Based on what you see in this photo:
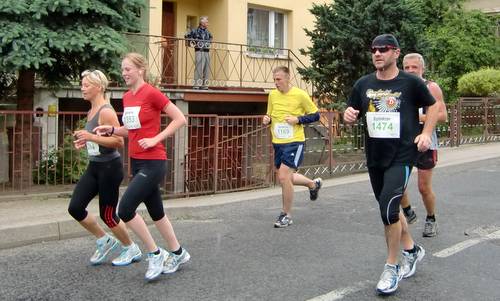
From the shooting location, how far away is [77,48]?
8406 millimetres

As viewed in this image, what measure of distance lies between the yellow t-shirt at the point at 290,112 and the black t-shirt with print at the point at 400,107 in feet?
7.59

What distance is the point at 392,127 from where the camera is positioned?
4625mm

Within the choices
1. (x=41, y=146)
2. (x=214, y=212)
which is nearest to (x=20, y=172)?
(x=41, y=146)

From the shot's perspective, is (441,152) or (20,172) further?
(441,152)

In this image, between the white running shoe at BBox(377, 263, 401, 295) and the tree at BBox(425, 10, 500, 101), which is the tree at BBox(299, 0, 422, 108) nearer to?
the white running shoe at BBox(377, 263, 401, 295)

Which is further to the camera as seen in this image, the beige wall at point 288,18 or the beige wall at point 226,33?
the beige wall at point 288,18

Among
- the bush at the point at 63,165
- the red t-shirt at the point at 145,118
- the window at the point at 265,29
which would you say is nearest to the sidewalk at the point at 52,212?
the bush at the point at 63,165

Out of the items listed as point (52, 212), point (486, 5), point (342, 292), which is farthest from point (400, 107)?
point (486, 5)

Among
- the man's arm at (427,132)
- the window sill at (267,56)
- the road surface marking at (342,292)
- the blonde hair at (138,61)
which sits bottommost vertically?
the road surface marking at (342,292)

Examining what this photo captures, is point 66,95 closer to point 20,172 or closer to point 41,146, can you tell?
point 41,146

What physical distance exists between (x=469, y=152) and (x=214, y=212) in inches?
370

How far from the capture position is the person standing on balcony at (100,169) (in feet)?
16.9

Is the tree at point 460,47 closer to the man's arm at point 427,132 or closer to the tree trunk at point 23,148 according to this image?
the tree trunk at point 23,148

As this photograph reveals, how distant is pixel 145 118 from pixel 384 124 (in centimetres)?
196
